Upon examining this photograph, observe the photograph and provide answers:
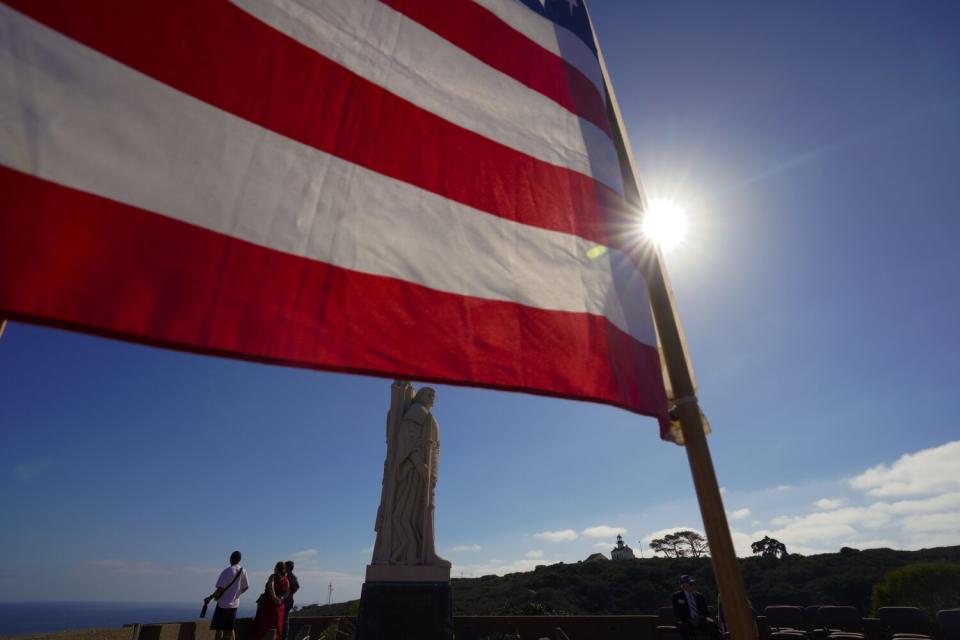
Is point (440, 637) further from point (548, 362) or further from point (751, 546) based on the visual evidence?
point (751, 546)

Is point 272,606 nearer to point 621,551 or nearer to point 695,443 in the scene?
point 695,443

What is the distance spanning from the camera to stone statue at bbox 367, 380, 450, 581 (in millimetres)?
7379

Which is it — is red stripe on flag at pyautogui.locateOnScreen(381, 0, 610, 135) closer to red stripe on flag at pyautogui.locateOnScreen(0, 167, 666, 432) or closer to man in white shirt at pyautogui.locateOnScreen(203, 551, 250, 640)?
red stripe on flag at pyautogui.locateOnScreen(0, 167, 666, 432)

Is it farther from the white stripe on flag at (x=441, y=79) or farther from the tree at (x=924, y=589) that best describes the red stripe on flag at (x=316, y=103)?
the tree at (x=924, y=589)

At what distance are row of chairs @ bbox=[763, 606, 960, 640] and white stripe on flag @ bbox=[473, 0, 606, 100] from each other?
1019 cm

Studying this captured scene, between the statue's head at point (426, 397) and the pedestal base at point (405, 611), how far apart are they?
2828 mm

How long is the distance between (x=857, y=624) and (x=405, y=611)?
9863 millimetres

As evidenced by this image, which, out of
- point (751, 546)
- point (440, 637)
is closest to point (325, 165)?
point (440, 637)

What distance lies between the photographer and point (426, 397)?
8750 mm

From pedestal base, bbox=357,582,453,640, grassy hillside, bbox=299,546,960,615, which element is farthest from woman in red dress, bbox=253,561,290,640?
grassy hillside, bbox=299,546,960,615

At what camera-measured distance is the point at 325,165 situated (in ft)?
5.55

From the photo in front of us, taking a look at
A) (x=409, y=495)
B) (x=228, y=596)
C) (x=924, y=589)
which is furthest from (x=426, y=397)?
(x=924, y=589)

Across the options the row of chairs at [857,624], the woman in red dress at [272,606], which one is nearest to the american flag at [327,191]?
the woman in red dress at [272,606]

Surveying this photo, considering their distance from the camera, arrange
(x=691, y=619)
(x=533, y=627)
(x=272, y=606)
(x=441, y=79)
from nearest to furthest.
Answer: (x=441, y=79) < (x=691, y=619) < (x=272, y=606) < (x=533, y=627)
